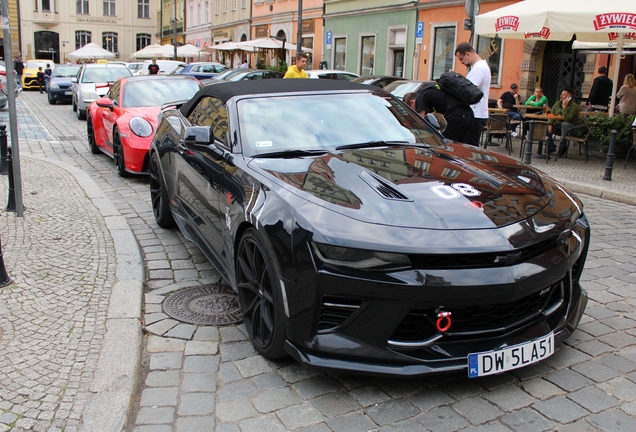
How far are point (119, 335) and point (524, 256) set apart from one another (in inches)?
95.6

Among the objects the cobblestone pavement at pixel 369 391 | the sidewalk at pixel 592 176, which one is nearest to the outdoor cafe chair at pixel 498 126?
the sidewalk at pixel 592 176

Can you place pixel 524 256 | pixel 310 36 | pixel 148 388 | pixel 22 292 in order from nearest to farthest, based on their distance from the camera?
pixel 524 256 < pixel 148 388 < pixel 22 292 < pixel 310 36

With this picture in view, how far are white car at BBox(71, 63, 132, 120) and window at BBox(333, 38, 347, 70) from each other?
1463 centimetres

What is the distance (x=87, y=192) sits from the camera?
8.03m

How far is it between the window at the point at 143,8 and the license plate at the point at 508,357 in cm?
7929

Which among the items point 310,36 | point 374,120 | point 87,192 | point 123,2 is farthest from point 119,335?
point 123,2

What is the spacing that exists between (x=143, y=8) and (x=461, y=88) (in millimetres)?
75589

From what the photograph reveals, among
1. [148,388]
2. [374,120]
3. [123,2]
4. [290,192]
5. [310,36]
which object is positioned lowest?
[148,388]

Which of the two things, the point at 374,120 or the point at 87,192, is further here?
the point at 87,192

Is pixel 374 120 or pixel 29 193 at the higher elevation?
pixel 374 120

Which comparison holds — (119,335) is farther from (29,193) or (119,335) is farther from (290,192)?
(29,193)

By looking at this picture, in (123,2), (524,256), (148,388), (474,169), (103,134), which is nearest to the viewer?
(524,256)

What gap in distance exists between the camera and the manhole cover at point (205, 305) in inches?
168

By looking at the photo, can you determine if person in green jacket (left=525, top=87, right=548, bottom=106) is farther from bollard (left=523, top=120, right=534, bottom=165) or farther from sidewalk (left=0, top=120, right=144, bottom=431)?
sidewalk (left=0, top=120, right=144, bottom=431)
